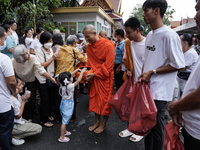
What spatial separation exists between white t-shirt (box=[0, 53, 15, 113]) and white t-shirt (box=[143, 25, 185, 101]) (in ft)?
5.45

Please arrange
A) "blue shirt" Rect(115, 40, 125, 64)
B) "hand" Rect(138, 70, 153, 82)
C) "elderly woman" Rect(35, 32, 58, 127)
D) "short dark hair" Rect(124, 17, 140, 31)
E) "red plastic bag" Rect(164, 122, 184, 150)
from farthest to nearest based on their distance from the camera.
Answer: "blue shirt" Rect(115, 40, 125, 64), "elderly woman" Rect(35, 32, 58, 127), "short dark hair" Rect(124, 17, 140, 31), "hand" Rect(138, 70, 153, 82), "red plastic bag" Rect(164, 122, 184, 150)

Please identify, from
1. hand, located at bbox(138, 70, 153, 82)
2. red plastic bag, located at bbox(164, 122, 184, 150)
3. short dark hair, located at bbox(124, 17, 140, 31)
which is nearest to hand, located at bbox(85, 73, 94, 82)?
short dark hair, located at bbox(124, 17, 140, 31)

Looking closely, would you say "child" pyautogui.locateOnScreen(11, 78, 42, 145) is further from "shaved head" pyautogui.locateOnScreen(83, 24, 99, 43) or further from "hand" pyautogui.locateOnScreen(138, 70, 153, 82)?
"hand" pyautogui.locateOnScreen(138, 70, 153, 82)

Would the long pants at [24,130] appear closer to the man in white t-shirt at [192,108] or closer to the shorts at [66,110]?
the shorts at [66,110]

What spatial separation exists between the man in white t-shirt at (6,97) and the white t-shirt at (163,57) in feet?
5.47

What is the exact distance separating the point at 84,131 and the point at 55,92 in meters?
1.03

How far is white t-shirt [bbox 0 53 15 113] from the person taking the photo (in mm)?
1776

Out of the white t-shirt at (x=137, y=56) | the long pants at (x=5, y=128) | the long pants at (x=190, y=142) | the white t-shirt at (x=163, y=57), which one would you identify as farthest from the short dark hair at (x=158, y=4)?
the long pants at (x=5, y=128)

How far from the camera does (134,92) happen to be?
1.97 meters

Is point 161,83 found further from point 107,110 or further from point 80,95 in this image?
point 80,95

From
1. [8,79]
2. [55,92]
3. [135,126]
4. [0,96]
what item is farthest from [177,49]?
[55,92]

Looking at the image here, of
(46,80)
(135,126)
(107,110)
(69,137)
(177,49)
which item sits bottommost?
(69,137)

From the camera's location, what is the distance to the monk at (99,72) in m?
2.86

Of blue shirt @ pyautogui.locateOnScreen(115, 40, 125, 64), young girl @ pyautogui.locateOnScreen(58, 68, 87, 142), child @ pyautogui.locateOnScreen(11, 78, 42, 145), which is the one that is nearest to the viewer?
child @ pyautogui.locateOnScreen(11, 78, 42, 145)
